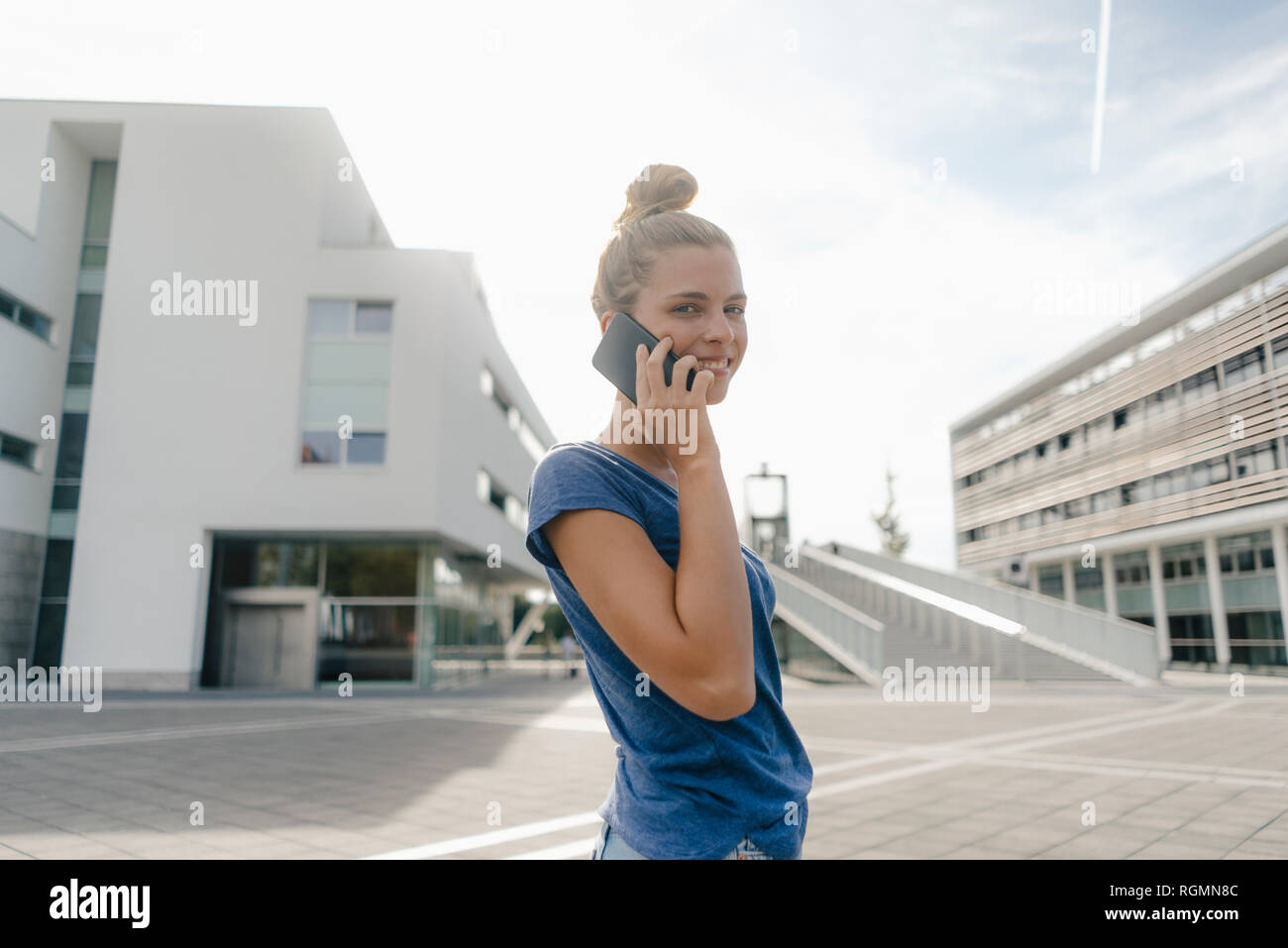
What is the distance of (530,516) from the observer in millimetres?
1035

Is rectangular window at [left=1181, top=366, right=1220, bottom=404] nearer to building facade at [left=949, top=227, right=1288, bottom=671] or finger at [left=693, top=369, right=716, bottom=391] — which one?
building facade at [left=949, top=227, right=1288, bottom=671]

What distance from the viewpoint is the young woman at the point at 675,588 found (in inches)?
37.0

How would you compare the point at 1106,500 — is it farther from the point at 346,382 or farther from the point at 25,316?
the point at 25,316

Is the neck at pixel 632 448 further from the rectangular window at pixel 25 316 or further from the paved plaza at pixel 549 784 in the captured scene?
the rectangular window at pixel 25 316

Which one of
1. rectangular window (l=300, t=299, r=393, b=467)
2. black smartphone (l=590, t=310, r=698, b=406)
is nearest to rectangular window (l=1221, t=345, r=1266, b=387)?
rectangular window (l=300, t=299, r=393, b=467)

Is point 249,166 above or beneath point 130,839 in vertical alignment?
above

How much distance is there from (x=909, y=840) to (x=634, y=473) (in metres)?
4.75

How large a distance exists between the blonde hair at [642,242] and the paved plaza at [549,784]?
415 centimetres

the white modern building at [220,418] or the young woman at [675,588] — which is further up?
the white modern building at [220,418]

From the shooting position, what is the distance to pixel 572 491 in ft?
3.38

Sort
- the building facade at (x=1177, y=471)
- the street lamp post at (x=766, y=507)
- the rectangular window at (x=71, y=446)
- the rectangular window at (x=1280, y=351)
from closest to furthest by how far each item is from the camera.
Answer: the rectangular window at (x=71, y=446)
the rectangular window at (x=1280, y=351)
the building facade at (x=1177, y=471)
the street lamp post at (x=766, y=507)

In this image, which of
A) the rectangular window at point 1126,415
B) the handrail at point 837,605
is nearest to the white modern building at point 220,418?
the handrail at point 837,605

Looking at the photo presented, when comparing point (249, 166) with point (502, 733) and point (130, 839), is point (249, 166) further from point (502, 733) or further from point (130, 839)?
point (130, 839)

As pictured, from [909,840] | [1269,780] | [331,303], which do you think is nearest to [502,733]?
[909,840]
